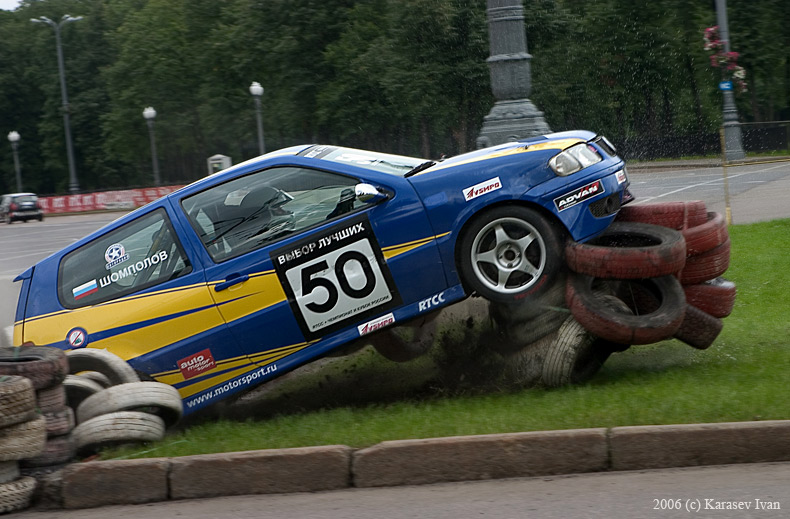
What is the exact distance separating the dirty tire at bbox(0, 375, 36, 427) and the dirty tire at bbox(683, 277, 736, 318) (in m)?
4.38

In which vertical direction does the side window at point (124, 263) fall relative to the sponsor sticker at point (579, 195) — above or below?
below

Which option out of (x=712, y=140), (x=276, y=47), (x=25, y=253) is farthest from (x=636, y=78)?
(x=25, y=253)

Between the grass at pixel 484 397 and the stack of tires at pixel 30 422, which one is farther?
the grass at pixel 484 397

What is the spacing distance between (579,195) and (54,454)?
11.9 ft

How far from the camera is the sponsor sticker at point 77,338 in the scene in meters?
6.52

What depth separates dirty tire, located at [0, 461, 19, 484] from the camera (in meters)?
5.27

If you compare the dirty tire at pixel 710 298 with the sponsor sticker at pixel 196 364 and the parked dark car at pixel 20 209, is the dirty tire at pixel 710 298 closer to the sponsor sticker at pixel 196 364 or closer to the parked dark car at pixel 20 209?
the sponsor sticker at pixel 196 364

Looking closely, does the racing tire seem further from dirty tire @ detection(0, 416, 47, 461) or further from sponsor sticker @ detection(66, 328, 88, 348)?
dirty tire @ detection(0, 416, 47, 461)

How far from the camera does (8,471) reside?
5293 mm

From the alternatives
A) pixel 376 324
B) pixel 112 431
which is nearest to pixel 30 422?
pixel 112 431

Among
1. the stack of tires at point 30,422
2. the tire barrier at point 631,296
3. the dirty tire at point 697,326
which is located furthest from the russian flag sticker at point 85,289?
the dirty tire at point 697,326

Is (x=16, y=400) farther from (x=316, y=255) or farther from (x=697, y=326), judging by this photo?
(x=697, y=326)

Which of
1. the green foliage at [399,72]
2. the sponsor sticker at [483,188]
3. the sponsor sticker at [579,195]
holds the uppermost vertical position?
the green foliage at [399,72]

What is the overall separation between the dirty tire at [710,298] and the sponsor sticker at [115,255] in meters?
3.96
